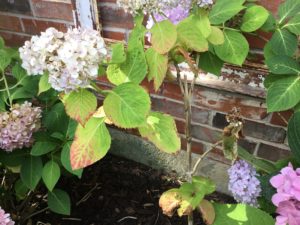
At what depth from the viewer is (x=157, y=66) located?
2.81 ft

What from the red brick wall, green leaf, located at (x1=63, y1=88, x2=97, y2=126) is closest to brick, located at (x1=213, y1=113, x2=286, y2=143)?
the red brick wall

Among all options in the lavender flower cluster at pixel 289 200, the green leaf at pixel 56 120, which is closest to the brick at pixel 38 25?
the green leaf at pixel 56 120

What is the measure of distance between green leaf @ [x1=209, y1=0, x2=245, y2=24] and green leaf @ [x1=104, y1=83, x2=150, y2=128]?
433mm

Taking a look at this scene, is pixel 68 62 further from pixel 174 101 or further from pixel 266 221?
pixel 174 101

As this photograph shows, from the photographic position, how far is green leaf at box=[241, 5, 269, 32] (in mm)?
1111

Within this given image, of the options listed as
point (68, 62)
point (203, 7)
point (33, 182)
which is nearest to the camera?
point (68, 62)

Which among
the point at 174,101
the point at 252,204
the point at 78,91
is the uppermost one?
the point at 78,91

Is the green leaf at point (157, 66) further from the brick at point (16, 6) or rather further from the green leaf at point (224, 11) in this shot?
the brick at point (16, 6)

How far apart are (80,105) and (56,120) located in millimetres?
592

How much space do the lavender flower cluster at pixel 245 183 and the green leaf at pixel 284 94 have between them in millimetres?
216

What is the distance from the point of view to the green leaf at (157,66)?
84cm

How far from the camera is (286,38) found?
110 cm

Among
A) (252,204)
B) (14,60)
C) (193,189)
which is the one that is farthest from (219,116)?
(14,60)

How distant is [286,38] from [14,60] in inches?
42.2
